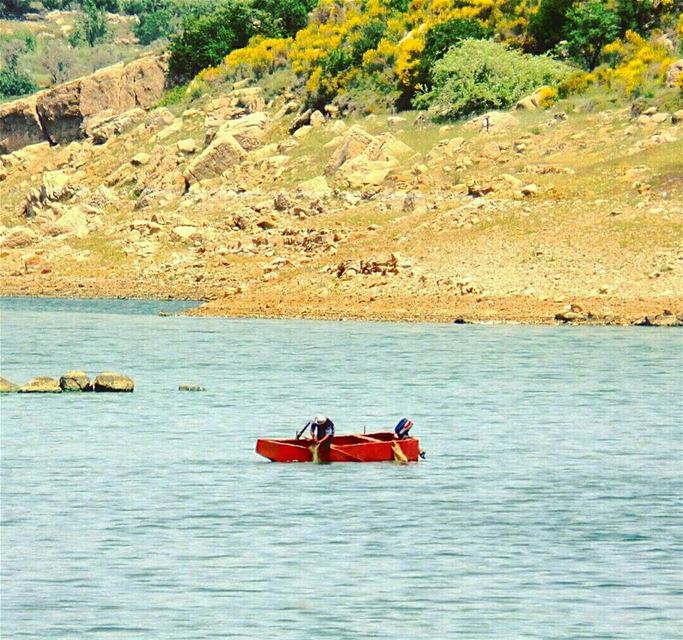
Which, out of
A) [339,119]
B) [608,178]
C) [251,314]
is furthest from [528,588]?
[339,119]

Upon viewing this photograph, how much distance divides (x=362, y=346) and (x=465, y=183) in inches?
885

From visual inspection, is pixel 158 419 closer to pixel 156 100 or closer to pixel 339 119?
pixel 339 119

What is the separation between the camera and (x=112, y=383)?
49562 mm

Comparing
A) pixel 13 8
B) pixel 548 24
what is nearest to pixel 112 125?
pixel 548 24

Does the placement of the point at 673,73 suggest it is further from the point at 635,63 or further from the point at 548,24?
the point at 548,24

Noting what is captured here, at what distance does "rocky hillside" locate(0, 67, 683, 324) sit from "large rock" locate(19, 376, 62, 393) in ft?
75.4

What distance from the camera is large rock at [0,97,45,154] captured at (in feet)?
390

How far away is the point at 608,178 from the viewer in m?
78.3

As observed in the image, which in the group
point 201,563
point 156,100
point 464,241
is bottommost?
point 201,563

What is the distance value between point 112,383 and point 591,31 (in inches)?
1974

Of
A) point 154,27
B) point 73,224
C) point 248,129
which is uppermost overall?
point 154,27

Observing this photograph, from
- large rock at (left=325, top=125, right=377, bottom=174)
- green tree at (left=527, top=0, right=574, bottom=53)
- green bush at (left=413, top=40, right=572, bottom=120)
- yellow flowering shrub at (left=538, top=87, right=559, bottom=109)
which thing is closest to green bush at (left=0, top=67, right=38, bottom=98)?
green tree at (left=527, top=0, right=574, bottom=53)

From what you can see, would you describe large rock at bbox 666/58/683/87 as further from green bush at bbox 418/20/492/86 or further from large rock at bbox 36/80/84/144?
large rock at bbox 36/80/84/144

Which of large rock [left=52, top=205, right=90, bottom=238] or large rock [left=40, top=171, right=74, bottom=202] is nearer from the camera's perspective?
large rock [left=52, top=205, right=90, bottom=238]
